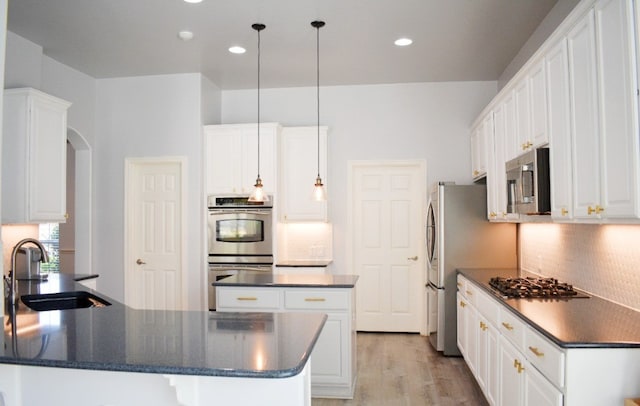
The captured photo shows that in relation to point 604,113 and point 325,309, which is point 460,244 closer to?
point 325,309

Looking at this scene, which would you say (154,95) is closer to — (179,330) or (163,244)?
(163,244)

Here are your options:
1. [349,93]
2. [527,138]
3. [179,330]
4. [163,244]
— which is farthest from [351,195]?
[179,330]

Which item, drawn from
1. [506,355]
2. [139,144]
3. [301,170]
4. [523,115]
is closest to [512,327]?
[506,355]

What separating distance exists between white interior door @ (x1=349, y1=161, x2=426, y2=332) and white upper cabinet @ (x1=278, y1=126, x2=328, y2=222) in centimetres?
48

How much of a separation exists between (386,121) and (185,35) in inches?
103

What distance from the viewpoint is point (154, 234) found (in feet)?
18.9

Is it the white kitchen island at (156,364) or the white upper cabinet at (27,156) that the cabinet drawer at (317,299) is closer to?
the white kitchen island at (156,364)

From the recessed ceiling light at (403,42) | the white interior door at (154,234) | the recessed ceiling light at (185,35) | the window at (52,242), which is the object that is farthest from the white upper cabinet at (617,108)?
the window at (52,242)

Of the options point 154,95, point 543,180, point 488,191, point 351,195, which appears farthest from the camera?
point 351,195

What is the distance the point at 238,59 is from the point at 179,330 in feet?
11.6

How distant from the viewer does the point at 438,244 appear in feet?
16.4

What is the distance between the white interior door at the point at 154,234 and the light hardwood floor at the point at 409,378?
89.6 inches

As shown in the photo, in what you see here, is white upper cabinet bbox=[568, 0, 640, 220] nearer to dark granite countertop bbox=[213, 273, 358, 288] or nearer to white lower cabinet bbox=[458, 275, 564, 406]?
white lower cabinet bbox=[458, 275, 564, 406]

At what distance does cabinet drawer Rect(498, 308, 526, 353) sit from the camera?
8.64 feet
